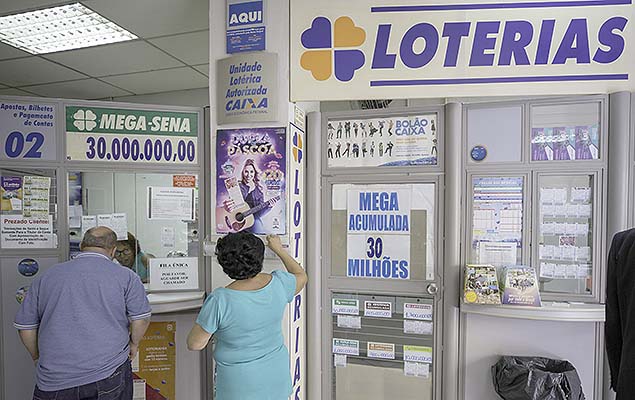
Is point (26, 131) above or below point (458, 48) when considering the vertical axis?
below

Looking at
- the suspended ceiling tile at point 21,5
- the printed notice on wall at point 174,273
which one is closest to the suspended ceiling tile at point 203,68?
the suspended ceiling tile at point 21,5

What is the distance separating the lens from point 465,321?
239 centimetres

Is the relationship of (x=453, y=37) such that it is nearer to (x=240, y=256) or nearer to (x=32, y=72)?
(x=240, y=256)

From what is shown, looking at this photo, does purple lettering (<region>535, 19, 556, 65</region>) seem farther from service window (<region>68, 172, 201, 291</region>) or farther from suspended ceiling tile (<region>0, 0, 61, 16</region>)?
suspended ceiling tile (<region>0, 0, 61, 16</region>)

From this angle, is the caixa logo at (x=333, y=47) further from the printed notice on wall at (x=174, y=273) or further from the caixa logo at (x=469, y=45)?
the printed notice on wall at (x=174, y=273)

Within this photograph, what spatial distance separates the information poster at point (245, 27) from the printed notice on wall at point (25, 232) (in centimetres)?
164

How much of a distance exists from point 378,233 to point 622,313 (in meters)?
1.56

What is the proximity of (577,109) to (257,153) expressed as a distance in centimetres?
186

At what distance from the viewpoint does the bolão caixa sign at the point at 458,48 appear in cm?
217

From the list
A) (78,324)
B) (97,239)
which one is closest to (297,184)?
(97,239)

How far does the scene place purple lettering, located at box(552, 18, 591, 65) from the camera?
7.12 feet

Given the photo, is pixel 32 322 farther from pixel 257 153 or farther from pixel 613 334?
pixel 613 334

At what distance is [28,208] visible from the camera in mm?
2520

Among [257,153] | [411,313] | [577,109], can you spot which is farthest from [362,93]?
[411,313]
